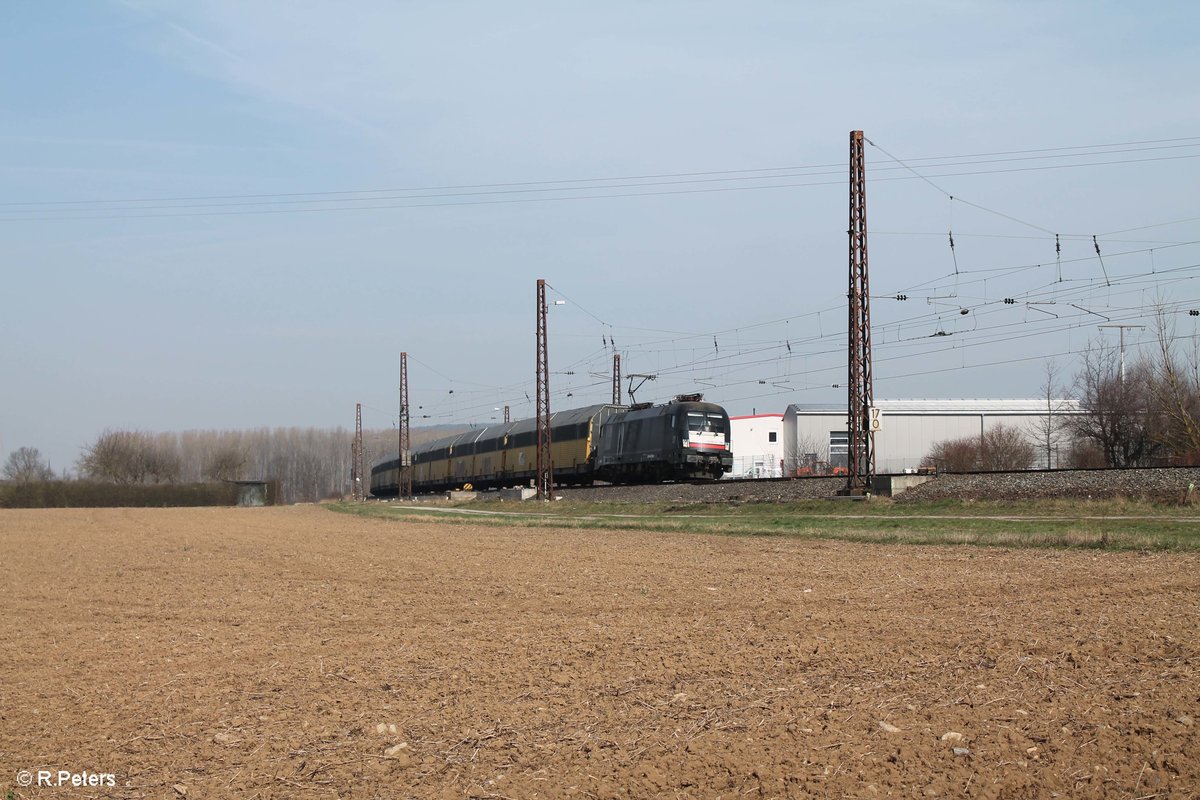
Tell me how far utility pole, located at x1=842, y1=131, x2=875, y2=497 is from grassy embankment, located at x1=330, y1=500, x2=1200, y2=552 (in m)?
1.39

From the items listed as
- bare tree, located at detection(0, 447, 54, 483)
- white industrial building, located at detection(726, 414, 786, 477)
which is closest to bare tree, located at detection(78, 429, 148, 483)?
bare tree, located at detection(0, 447, 54, 483)

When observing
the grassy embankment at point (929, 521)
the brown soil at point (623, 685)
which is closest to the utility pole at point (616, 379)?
the grassy embankment at point (929, 521)

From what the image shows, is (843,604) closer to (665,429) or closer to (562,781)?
(562,781)

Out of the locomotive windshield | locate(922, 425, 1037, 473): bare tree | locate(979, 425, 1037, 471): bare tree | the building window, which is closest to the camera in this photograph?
the locomotive windshield

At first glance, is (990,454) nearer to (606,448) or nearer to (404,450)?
(606,448)

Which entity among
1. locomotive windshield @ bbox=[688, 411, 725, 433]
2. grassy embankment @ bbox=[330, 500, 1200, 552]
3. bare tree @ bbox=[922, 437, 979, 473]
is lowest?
grassy embankment @ bbox=[330, 500, 1200, 552]

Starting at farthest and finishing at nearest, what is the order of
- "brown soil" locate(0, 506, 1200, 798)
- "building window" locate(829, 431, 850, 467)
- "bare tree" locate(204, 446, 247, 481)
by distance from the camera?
"bare tree" locate(204, 446, 247, 481) → "building window" locate(829, 431, 850, 467) → "brown soil" locate(0, 506, 1200, 798)

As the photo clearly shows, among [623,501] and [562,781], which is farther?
[623,501]

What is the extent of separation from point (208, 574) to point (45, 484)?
6245 cm

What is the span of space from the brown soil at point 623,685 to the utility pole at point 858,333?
1646cm

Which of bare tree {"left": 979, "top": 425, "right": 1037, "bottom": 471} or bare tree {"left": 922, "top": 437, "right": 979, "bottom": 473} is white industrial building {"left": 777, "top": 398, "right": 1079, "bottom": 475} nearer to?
bare tree {"left": 922, "top": 437, "right": 979, "bottom": 473}

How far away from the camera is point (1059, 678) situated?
7.94 meters

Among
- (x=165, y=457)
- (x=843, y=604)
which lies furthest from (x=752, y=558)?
(x=165, y=457)

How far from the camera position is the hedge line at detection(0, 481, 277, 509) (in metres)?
70.9
